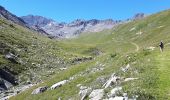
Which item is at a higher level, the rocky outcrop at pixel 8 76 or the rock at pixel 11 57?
the rock at pixel 11 57

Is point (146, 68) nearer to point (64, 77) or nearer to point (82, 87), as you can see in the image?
point (82, 87)

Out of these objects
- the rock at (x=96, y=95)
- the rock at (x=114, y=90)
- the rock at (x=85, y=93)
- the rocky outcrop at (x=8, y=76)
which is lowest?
the rocky outcrop at (x=8, y=76)

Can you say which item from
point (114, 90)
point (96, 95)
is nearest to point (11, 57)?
point (96, 95)

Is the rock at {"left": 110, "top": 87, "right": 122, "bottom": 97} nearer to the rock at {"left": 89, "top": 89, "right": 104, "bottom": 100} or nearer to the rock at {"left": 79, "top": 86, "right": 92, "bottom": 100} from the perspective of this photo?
the rock at {"left": 89, "top": 89, "right": 104, "bottom": 100}

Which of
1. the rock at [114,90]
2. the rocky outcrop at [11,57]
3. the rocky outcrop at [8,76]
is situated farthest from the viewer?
the rocky outcrop at [11,57]

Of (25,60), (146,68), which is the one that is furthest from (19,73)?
(146,68)

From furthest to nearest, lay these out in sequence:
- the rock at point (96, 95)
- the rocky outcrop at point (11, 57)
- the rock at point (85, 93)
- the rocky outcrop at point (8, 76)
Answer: the rocky outcrop at point (11, 57) → the rocky outcrop at point (8, 76) → the rock at point (85, 93) → the rock at point (96, 95)

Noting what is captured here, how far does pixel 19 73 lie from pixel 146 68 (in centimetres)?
6254

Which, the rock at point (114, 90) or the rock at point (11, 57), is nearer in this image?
the rock at point (114, 90)

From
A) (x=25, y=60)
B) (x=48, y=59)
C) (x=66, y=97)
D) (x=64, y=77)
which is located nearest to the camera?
(x=66, y=97)

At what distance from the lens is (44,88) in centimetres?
5562

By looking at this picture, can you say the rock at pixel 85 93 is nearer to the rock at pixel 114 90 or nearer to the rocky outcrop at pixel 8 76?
the rock at pixel 114 90

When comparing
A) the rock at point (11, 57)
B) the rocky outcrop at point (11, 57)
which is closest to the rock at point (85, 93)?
the rocky outcrop at point (11, 57)

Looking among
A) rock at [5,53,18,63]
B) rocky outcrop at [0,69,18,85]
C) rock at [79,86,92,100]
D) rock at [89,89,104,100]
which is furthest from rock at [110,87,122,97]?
rock at [5,53,18,63]
